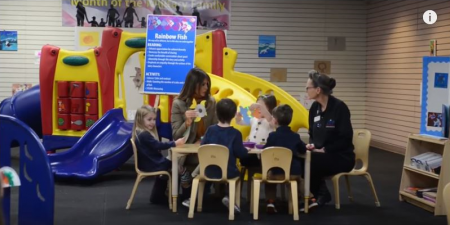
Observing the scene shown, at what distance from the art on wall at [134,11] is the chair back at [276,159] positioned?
6827 millimetres

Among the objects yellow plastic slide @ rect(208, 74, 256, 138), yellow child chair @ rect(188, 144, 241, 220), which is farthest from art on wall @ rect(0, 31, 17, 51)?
yellow child chair @ rect(188, 144, 241, 220)

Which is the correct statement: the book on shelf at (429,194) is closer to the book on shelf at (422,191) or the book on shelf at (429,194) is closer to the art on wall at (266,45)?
the book on shelf at (422,191)

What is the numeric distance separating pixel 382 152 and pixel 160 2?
504cm

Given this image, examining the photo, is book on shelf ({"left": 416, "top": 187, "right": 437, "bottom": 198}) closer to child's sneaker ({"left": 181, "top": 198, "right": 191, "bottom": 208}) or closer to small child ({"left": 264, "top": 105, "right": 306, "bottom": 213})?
small child ({"left": 264, "top": 105, "right": 306, "bottom": 213})

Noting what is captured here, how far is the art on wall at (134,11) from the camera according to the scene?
12141 millimetres

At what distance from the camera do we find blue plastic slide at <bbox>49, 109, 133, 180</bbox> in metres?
8.06

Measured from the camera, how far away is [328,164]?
6.40m

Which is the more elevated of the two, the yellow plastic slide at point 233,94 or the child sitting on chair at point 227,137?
the yellow plastic slide at point 233,94

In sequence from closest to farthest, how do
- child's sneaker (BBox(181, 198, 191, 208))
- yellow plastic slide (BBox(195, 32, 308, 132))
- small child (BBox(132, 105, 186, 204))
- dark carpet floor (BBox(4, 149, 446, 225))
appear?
dark carpet floor (BBox(4, 149, 446, 225)) → small child (BBox(132, 105, 186, 204)) → child's sneaker (BBox(181, 198, 191, 208)) → yellow plastic slide (BBox(195, 32, 308, 132))

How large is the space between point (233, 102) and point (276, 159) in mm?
671

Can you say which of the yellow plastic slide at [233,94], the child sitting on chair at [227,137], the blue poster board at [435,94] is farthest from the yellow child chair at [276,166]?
the yellow plastic slide at [233,94]

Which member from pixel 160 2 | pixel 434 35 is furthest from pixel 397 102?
pixel 160 2

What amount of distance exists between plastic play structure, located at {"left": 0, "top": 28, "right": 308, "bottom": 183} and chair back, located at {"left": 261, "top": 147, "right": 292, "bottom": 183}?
2570 millimetres

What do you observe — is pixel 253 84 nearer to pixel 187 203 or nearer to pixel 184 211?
pixel 187 203
